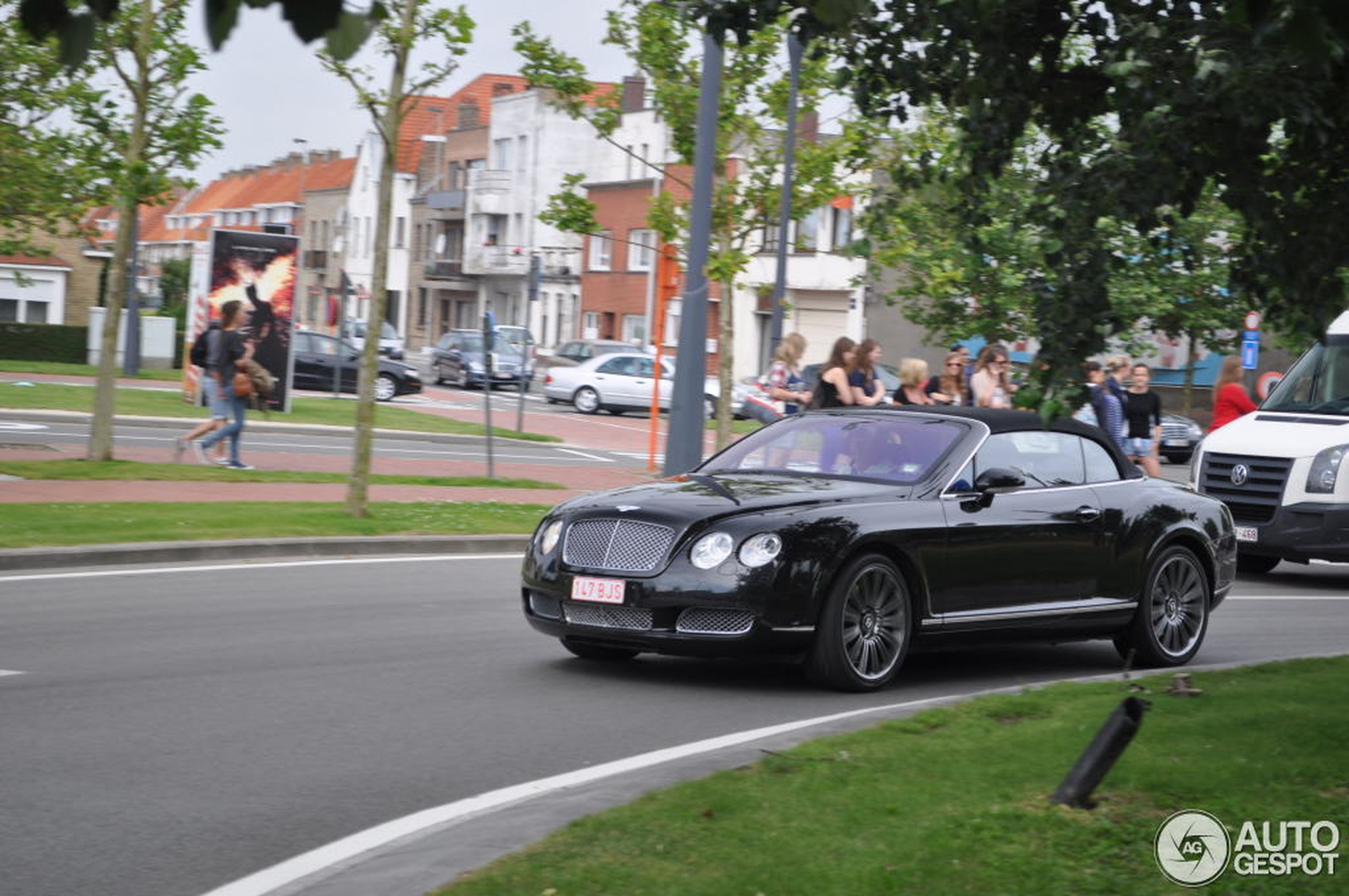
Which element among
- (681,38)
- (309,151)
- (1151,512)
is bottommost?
(1151,512)

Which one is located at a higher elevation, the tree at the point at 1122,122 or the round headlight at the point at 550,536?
the tree at the point at 1122,122

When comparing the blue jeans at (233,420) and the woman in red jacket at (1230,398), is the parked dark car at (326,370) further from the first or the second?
the woman in red jacket at (1230,398)

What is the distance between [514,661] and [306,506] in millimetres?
7820

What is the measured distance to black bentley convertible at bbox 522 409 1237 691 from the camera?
31.1ft

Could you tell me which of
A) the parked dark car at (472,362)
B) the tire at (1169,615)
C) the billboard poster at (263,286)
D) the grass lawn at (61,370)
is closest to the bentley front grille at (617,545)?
the tire at (1169,615)

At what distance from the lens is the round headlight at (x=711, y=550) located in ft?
31.1

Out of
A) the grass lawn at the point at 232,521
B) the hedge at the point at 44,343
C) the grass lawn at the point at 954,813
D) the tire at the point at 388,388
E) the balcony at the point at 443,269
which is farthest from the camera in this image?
the balcony at the point at 443,269

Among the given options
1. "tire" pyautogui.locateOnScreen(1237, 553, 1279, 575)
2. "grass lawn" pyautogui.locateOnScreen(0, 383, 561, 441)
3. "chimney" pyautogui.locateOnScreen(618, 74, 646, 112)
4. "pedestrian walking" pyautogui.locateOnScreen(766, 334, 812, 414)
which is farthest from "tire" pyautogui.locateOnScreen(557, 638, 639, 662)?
"chimney" pyautogui.locateOnScreen(618, 74, 646, 112)

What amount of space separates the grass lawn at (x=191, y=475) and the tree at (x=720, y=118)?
4964 mm

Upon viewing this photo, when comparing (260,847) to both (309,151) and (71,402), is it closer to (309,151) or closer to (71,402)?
(71,402)

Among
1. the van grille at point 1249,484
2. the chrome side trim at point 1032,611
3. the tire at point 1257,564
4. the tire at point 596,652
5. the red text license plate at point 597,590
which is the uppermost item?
the van grille at point 1249,484

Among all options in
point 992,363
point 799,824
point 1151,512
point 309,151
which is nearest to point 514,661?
point 1151,512

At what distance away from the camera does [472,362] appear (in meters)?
57.7

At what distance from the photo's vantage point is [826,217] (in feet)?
221
